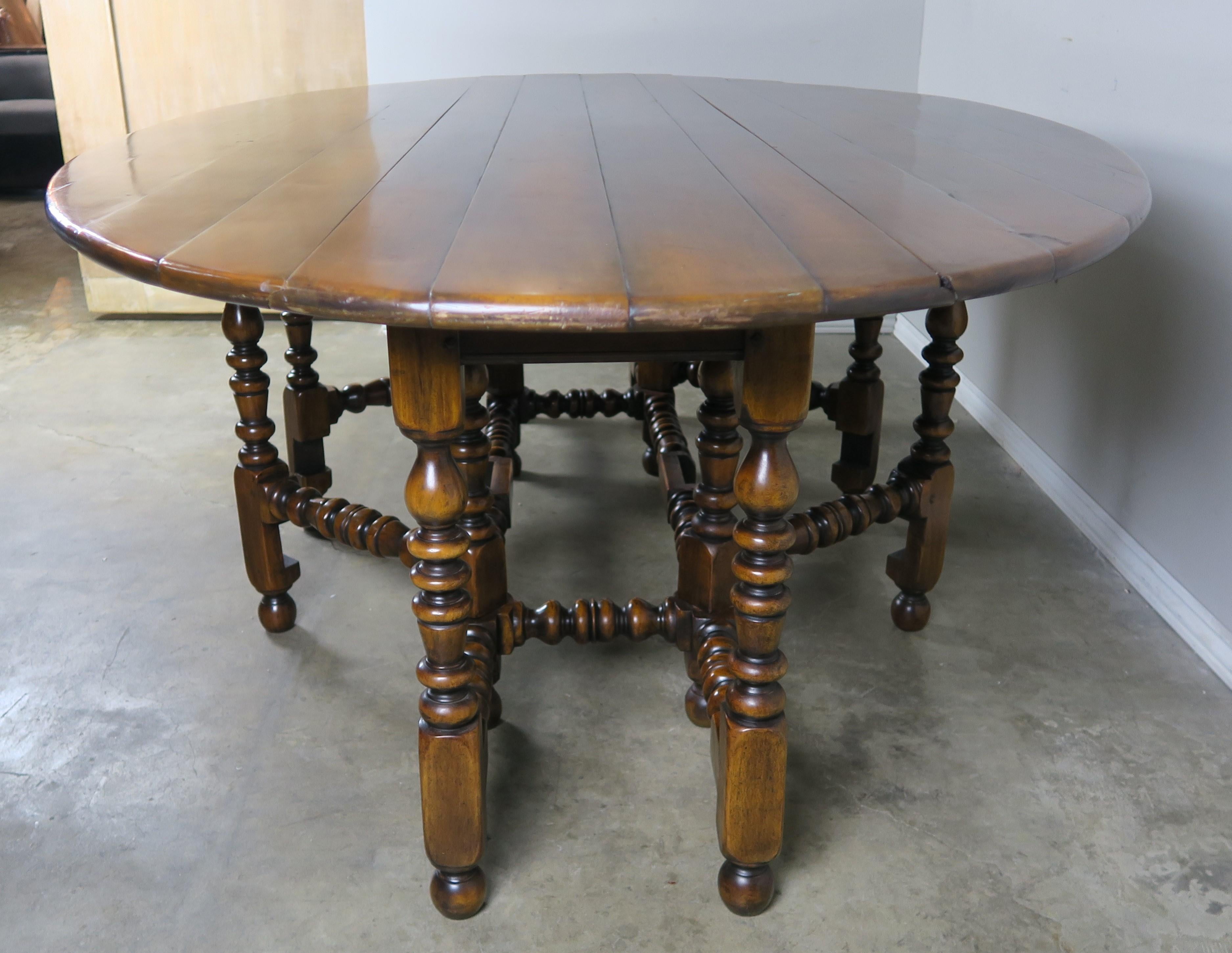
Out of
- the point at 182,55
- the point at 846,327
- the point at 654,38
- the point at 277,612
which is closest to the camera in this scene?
the point at 277,612

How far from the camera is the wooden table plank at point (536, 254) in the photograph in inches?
29.3

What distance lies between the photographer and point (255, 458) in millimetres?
1590

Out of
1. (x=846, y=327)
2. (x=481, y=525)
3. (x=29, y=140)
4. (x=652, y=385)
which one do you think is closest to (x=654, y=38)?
(x=846, y=327)

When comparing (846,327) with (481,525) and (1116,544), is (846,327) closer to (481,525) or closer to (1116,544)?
(1116,544)

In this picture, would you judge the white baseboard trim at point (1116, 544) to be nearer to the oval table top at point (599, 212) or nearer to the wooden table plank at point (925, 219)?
the oval table top at point (599, 212)

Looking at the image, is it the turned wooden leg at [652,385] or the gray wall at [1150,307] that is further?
the turned wooden leg at [652,385]

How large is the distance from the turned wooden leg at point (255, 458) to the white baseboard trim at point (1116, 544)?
145cm

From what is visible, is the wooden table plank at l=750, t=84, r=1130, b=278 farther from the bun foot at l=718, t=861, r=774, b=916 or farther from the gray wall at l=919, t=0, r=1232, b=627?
the bun foot at l=718, t=861, r=774, b=916

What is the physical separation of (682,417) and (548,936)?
1667 millimetres

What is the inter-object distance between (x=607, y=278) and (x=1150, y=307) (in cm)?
141

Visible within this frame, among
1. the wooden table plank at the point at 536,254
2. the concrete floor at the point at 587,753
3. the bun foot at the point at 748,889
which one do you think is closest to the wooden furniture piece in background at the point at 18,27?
the concrete floor at the point at 587,753

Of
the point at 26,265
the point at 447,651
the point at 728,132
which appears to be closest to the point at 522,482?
the point at 728,132

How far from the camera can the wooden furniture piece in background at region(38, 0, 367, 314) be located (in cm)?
313

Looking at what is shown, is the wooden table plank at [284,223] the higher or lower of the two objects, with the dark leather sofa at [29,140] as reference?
higher
